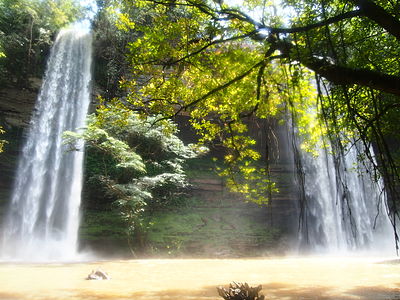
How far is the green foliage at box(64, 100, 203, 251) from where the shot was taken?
13.6m

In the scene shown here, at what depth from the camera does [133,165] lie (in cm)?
1362

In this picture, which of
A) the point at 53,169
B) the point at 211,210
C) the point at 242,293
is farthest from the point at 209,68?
the point at 211,210

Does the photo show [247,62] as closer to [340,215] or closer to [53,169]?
[53,169]

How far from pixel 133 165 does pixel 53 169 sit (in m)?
5.78

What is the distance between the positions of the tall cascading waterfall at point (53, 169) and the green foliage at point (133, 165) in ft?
4.73

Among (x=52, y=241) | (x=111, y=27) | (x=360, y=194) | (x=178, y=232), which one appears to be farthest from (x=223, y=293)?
(x=111, y=27)

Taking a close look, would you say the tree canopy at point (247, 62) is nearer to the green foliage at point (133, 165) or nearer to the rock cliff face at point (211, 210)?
the green foliage at point (133, 165)

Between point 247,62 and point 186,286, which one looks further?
point 186,286

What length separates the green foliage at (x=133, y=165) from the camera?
1362cm

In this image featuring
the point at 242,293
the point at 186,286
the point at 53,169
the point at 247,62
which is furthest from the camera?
the point at 53,169

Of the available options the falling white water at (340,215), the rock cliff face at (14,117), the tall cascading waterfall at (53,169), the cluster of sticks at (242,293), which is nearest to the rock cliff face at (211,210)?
the rock cliff face at (14,117)

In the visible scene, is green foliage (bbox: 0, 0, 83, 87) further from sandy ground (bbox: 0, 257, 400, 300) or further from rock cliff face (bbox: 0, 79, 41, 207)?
sandy ground (bbox: 0, 257, 400, 300)

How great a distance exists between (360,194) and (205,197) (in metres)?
8.72

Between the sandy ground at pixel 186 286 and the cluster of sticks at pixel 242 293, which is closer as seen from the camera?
the cluster of sticks at pixel 242 293
